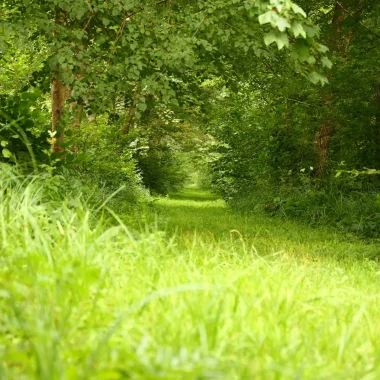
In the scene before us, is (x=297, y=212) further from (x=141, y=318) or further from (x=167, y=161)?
(x=167, y=161)

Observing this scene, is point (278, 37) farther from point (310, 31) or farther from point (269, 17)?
point (310, 31)

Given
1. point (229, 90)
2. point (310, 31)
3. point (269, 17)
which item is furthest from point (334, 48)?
point (269, 17)

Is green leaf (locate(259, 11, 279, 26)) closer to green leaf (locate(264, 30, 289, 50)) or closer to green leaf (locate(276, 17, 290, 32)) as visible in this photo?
green leaf (locate(276, 17, 290, 32))

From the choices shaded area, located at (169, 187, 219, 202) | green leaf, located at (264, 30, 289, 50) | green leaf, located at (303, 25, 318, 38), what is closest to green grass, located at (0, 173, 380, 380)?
green leaf, located at (264, 30, 289, 50)

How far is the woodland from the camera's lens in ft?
8.28

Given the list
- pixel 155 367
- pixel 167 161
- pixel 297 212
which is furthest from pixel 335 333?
pixel 167 161

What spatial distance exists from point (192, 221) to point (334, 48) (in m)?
4.91

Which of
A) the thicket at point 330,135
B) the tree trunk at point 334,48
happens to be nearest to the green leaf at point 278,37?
the thicket at point 330,135

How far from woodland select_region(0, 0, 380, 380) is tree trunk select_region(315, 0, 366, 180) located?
0.14 feet

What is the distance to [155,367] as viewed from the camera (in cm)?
210

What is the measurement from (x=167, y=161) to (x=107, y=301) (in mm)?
26350

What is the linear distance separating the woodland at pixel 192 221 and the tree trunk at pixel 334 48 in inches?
1.7

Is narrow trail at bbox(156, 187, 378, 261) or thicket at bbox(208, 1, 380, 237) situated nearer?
narrow trail at bbox(156, 187, 378, 261)

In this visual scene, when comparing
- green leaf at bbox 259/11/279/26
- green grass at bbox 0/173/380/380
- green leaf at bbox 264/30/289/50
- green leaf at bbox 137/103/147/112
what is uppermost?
green leaf at bbox 259/11/279/26
